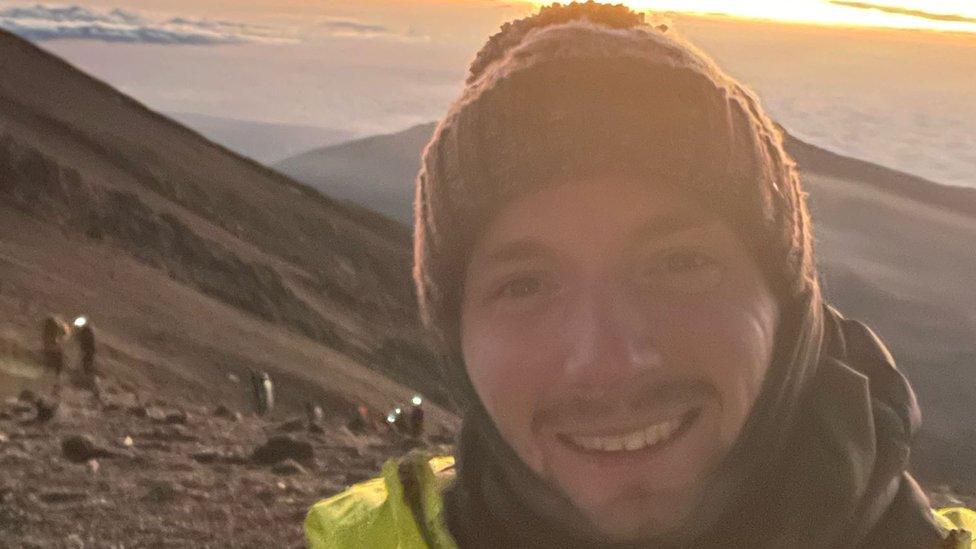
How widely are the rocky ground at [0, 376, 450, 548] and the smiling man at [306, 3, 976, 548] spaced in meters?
5.19

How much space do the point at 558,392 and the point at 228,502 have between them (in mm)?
6308

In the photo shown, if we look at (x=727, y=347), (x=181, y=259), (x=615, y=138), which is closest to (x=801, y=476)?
(x=727, y=347)

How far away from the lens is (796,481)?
2031 millimetres

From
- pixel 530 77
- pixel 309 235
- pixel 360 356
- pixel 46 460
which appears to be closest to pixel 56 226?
pixel 360 356

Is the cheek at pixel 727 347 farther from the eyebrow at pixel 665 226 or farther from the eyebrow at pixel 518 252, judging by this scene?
the eyebrow at pixel 518 252

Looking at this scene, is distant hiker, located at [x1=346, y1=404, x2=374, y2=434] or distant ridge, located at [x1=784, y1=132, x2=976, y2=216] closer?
distant hiker, located at [x1=346, y1=404, x2=374, y2=434]

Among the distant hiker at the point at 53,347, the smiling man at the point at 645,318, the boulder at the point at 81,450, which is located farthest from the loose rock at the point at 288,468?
the smiling man at the point at 645,318

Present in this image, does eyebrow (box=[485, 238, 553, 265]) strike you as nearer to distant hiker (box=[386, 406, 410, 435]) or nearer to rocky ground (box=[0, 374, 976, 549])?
rocky ground (box=[0, 374, 976, 549])

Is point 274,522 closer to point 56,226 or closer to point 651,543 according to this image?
point 651,543

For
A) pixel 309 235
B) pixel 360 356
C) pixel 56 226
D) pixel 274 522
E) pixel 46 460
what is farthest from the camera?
Result: pixel 309 235

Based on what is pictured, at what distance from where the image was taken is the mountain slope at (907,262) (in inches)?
1259

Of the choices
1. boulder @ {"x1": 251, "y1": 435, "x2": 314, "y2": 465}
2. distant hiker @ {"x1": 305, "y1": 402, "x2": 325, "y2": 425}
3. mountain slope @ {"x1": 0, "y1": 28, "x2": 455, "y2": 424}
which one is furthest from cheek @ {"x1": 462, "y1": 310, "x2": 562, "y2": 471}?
distant hiker @ {"x1": 305, "y1": 402, "x2": 325, "y2": 425}

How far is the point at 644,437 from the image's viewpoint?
6.26 feet

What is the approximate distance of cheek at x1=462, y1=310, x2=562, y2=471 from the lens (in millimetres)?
1912
